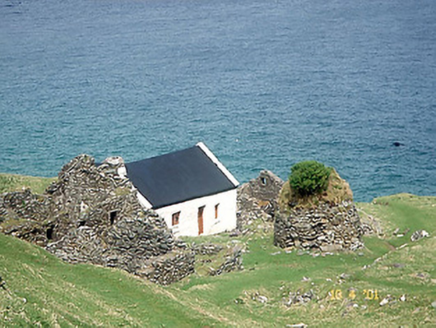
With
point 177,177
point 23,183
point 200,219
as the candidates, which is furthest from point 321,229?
point 23,183

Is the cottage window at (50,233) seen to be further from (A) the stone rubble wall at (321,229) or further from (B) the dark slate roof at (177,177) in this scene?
(B) the dark slate roof at (177,177)

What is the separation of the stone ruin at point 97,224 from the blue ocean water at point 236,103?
60.1 meters

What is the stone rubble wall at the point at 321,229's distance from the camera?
4584cm

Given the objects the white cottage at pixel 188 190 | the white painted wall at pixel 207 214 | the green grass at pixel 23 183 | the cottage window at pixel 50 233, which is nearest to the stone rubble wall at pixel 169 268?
the cottage window at pixel 50 233

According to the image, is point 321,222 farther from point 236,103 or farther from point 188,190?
point 236,103

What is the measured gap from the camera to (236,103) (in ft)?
468

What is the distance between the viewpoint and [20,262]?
28.8m

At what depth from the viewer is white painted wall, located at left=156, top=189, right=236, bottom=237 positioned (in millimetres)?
56116

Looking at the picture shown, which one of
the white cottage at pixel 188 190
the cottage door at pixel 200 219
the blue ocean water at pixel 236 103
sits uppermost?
the blue ocean water at pixel 236 103

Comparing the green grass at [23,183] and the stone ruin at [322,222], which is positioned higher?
the green grass at [23,183]

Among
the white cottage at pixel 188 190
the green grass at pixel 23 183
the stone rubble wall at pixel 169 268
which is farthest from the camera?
the white cottage at pixel 188 190

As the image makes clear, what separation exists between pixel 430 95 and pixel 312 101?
24503 millimetres

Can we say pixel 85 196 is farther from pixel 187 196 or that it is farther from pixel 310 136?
pixel 310 136

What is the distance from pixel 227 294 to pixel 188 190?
25.4 meters
